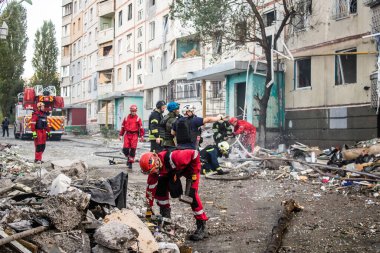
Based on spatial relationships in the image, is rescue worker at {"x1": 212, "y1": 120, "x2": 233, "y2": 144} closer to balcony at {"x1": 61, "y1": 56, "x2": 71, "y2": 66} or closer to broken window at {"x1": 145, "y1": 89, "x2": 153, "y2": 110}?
broken window at {"x1": 145, "y1": 89, "x2": 153, "y2": 110}

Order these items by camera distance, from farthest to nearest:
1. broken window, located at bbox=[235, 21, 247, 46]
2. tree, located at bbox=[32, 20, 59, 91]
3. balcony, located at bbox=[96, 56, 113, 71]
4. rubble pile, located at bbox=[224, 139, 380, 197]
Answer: tree, located at bbox=[32, 20, 59, 91] → balcony, located at bbox=[96, 56, 113, 71] → broken window, located at bbox=[235, 21, 247, 46] → rubble pile, located at bbox=[224, 139, 380, 197]

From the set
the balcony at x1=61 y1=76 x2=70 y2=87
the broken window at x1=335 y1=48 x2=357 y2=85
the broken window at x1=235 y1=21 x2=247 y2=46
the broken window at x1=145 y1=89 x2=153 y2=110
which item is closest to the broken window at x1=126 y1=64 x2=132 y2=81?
the broken window at x1=145 y1=89 x2=153 y2=110

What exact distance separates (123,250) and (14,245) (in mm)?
1068

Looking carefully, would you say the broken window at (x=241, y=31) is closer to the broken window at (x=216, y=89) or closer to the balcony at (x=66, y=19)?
the broken window at (x=216, y=89)

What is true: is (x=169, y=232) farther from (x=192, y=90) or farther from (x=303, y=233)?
(x=192, y=90)

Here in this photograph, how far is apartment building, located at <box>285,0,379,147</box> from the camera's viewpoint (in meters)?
16.8

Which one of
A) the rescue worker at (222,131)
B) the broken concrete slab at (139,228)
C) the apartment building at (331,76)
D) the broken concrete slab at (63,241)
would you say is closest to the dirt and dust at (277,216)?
the broken concrete slab at (139,228)

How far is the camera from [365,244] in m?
5.68

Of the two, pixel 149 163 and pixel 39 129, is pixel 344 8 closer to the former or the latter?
pixel 39 129

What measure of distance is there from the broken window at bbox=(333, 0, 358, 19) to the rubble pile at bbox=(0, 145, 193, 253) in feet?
46.4

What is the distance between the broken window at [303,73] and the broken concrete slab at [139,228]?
15622 millimetres

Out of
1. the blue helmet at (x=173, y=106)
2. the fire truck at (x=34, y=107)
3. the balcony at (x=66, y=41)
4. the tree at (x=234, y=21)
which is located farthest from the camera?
the balcony at (x=66, y=41)

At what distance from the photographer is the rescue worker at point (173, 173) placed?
5.85 metres

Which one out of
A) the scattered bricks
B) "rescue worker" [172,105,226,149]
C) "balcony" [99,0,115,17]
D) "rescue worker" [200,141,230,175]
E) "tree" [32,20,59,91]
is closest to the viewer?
the scattered bricks
